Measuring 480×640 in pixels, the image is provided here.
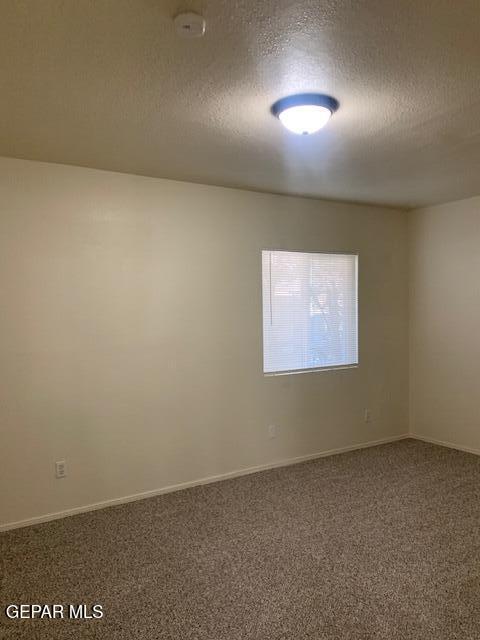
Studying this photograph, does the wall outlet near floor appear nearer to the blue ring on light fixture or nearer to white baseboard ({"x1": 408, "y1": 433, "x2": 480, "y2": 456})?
white baseboard ({"x1": 408, "y1": 433, "x2": 480, "y2": 456})

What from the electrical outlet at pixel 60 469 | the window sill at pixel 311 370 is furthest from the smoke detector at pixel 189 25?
the window sill at pixel 311 370

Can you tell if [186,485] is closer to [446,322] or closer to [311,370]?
[311,370]

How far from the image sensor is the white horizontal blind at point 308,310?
455 centimetres

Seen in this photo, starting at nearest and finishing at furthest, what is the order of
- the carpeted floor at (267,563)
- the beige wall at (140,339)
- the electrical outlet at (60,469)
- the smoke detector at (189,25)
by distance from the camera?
1. the smoke detector at (189,25)
2. the carpeted floor at (267,563)
3. the beige wall at (140,339)
4. the electrical outlet at (60,469)

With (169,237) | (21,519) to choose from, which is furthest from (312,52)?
(21,519)

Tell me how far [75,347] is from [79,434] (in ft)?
2.13

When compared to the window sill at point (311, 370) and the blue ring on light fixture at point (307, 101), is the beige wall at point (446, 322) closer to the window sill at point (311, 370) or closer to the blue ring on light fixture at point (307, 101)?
the window sill at point (311, 370)

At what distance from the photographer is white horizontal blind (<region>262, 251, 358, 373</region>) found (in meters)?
4.55

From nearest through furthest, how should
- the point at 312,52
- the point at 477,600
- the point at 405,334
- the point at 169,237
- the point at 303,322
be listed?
the point at 312,52
the point at 477,600
the point at 169,237
the point at 303,322
the point at 405,334

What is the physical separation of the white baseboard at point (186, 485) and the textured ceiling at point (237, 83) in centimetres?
253

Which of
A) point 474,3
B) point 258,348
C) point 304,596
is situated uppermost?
point 474,3

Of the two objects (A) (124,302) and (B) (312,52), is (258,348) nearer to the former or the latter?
(A) (124,302)

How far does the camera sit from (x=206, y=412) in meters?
4.17

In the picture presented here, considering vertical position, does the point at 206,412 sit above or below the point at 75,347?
below
